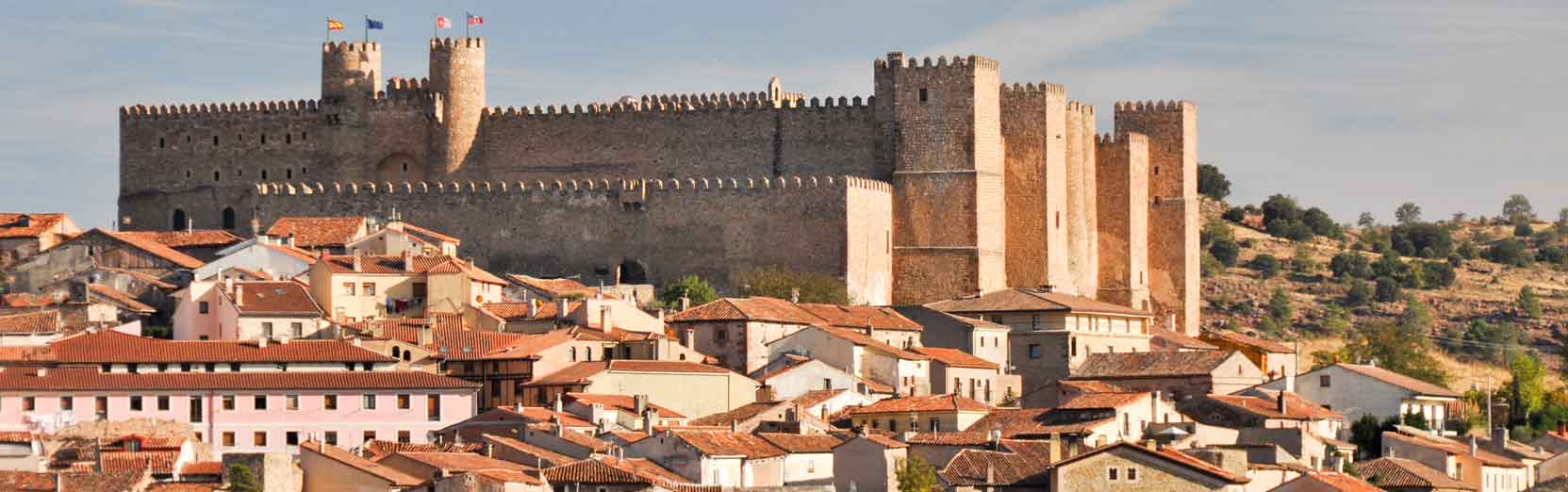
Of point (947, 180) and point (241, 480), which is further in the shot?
point (947, 180)

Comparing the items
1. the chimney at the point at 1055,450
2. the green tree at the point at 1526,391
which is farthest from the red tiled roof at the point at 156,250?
the green tree at the point at 1526,391

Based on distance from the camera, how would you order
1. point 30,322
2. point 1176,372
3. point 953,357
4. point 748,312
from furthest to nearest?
point 953,357 → point 748,312 → point 1176,372 → point 30,322

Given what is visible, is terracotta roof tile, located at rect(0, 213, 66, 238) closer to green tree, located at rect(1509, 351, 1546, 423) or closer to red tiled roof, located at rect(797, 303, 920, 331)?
red tiled roof, located at rect(797, 303, 920, 331)

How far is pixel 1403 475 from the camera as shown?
5631cm

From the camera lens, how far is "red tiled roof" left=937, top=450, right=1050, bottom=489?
5175cm

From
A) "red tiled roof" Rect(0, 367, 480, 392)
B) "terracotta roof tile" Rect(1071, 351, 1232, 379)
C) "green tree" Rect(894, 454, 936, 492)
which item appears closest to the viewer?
"green tree" Rect(894, 454, 936, 492)

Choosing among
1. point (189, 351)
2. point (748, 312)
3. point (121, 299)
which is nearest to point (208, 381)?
point (189, 351)

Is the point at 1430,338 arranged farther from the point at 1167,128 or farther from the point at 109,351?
the point at 109,351

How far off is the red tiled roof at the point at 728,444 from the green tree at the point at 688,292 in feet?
58.9

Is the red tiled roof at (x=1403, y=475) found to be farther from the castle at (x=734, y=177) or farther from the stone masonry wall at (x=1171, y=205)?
the stone masonry wall at (x=1171, y=205)

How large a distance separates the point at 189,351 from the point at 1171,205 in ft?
92.1

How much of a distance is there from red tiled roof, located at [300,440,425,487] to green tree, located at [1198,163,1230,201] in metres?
A: 75.1

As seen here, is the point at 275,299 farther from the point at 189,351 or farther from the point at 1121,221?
the point at 1121,221

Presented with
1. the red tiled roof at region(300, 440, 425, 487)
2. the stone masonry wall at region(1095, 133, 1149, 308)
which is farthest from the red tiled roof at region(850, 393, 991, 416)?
the stone masonry wall at region(1095, 133, 1149, 308)
